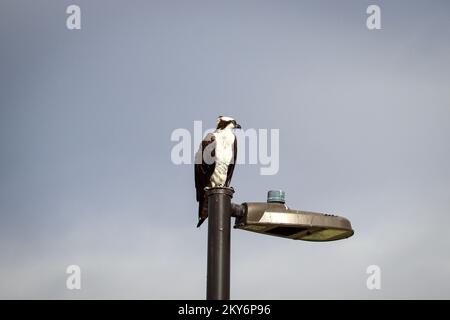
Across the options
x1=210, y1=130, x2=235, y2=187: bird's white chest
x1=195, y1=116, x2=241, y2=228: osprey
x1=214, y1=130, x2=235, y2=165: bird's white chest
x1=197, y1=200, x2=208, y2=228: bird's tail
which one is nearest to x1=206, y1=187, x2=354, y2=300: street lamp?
x1=197, y1=200, x2=208, y2=228: bird's tail

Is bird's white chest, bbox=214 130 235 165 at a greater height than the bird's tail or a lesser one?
greater

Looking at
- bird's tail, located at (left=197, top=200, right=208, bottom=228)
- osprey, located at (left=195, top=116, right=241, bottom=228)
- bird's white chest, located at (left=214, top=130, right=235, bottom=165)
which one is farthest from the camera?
bird's white chest, located at (left=214, top=130, right=235, bottom=165)

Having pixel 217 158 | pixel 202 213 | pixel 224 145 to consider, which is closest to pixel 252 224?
pixel 202 213

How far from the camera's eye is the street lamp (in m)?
5.20

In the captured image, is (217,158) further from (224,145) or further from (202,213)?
(202,213)

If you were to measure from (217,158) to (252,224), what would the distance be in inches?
169

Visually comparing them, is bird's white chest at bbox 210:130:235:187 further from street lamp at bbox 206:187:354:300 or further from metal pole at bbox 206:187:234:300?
metal pole at bbox 206:187:234:300

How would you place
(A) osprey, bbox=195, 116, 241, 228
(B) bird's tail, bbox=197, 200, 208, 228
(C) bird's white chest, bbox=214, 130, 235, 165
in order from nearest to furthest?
1. (B) bird's tail, bbox=197, 200, 208, 228
2. (A) osprey, bbox=195, 116, 241, 228
3. (C) bird's white chest, bbox=214, 130, 235, 165

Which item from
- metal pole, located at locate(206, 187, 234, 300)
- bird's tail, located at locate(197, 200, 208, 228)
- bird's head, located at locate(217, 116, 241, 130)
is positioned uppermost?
bird's head, located at locate(217, 116, 241, 130)

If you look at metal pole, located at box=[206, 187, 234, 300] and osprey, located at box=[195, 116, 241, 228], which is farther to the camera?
osprey, located at box=[195, 116, 241, 228]
